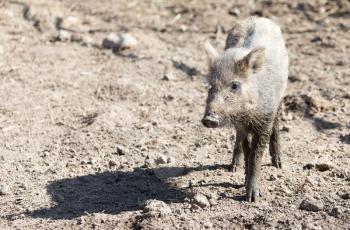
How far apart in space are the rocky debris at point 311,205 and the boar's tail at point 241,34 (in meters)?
1.47

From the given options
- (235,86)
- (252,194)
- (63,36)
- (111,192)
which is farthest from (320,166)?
(63,36)

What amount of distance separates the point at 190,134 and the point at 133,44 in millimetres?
2383

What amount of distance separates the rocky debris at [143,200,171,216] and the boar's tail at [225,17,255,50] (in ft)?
A: 5.12

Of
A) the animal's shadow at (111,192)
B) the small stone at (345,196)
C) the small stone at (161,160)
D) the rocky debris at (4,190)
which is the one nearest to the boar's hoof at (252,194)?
the animal's shadow at (111,192)

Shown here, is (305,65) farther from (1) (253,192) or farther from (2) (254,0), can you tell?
(1) (253,192)

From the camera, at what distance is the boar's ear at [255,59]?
5.30 metres

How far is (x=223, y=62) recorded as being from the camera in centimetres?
542

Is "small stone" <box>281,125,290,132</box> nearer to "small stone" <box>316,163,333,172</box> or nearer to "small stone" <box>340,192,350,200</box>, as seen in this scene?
"small stone" <box>316,163,333,172</box>

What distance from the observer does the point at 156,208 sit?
5156 mm

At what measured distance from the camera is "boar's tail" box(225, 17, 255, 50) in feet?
19.4

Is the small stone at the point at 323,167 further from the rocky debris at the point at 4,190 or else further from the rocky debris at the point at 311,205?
the rocky debris at the point at 4,190

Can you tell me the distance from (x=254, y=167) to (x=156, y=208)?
92 centimetres

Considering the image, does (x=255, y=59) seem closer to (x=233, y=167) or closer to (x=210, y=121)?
(x=210, y=121)

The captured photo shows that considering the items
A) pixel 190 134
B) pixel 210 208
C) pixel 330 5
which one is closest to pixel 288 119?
pixel 190 134
